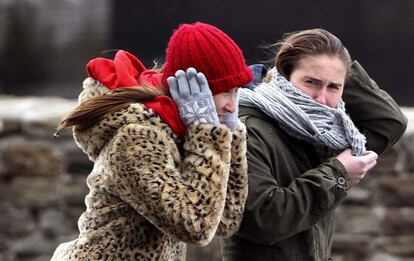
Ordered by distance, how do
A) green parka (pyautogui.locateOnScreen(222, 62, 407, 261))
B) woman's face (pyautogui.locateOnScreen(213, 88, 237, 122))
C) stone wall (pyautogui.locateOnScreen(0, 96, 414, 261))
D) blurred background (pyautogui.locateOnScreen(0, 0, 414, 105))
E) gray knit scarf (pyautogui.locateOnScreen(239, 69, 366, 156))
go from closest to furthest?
woman's face (pyautogui.locateOnScreen(213, 88, 237, 122)), green parka (pyautogui.locateOnScreen(222, 62, 407, 261)), gray knit scarf (pyautogui.locateOnScreen(239, 69, 366, 156)), stone wall (pyautogui.locateOnScreen(0, 96, 414, 261)), blurred background (pyautogui.locateOnScreen(0, 0, 414, 105))

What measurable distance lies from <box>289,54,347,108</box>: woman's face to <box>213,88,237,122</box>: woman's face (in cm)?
39

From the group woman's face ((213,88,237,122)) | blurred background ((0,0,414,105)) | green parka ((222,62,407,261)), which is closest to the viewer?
woman's face ((213,88,237,122))

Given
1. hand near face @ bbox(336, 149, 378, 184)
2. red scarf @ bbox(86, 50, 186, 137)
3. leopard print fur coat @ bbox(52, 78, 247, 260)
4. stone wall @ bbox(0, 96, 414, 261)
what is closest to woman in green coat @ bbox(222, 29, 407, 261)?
hand near face @ bbox(336, 149, 378, 184)

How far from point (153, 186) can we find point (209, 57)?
15.7 inches

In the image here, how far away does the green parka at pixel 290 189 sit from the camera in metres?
3.32

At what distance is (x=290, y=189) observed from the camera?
3.38 m

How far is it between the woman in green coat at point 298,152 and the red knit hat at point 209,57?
0.36 meters

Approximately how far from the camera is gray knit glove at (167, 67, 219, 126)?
3.06 meters

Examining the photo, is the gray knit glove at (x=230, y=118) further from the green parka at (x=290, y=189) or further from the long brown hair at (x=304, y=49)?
the long brown hair at (x=304, y=49)

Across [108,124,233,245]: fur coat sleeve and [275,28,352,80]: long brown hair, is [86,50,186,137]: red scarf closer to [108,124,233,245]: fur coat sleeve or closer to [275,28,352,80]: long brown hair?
[108,124,233,245]: fur coat sleeve

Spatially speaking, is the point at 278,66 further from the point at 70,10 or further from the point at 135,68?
the point at 70,10

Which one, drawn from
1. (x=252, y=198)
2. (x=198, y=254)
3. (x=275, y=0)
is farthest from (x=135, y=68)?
(x=275, y=0)

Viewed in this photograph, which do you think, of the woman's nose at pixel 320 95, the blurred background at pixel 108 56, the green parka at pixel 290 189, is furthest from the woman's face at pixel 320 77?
Answer: the blurred background at pixel 108 56

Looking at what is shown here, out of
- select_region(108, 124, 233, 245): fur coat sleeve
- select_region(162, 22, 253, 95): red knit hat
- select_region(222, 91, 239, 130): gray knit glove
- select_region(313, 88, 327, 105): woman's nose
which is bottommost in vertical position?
select_region(108, 124, 233, 245): fur coat sleeve
